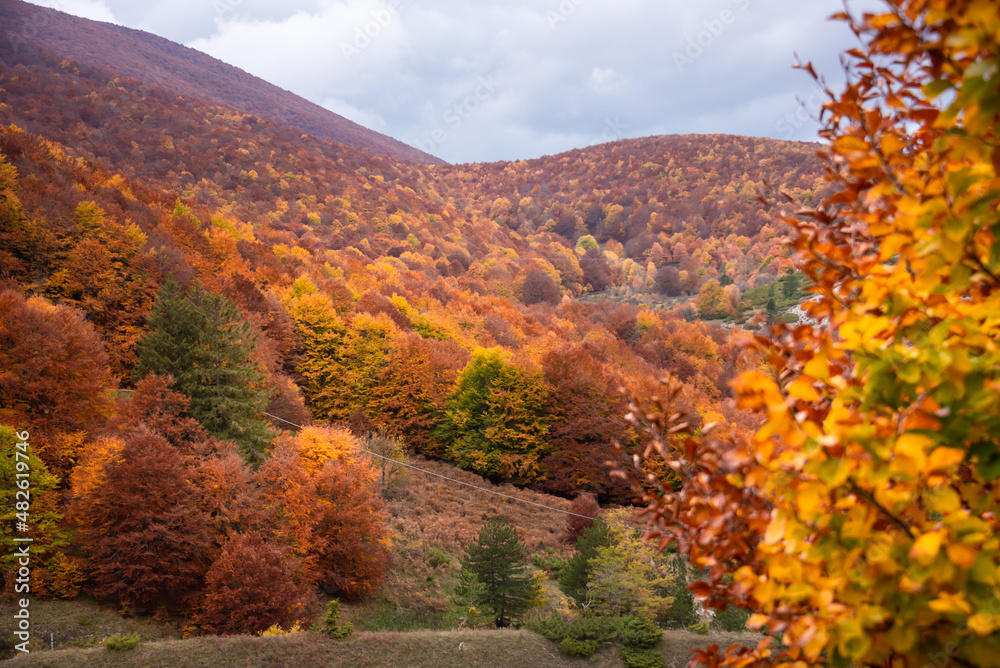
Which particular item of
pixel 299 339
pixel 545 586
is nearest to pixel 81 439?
pixel 545 586

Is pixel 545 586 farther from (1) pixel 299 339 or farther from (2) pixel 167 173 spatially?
(2) pixel 167 173

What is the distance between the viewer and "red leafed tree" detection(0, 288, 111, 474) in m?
15.8

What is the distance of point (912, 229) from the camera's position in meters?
1.37

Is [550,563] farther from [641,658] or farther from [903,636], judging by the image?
[903,636]

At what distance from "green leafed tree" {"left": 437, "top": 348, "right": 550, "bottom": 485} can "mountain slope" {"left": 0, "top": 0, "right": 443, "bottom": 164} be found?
115m

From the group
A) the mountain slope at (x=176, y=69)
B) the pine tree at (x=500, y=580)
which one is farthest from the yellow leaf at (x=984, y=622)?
the mountain slope at (x=176, y=69)

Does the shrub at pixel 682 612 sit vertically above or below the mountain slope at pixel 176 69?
below

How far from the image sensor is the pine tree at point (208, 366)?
19.1 metres

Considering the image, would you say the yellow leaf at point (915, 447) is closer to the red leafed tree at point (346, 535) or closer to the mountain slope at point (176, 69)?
the red leafed tree at point (346, 535)

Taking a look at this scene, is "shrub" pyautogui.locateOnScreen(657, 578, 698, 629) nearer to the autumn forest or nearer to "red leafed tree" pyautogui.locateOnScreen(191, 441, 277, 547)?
the autumn forest

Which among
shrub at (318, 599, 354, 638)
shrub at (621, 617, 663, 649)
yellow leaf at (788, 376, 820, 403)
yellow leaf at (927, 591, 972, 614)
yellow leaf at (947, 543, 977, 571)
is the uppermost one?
yellow leaf at (788, 376, 820, 403)

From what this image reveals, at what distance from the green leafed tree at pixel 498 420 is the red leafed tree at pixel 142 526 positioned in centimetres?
1711

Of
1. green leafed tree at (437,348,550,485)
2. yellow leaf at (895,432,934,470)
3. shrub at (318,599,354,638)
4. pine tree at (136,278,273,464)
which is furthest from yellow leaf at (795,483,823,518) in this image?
green leafed tree at (437,348,550,485)

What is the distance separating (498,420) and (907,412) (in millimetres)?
29817
